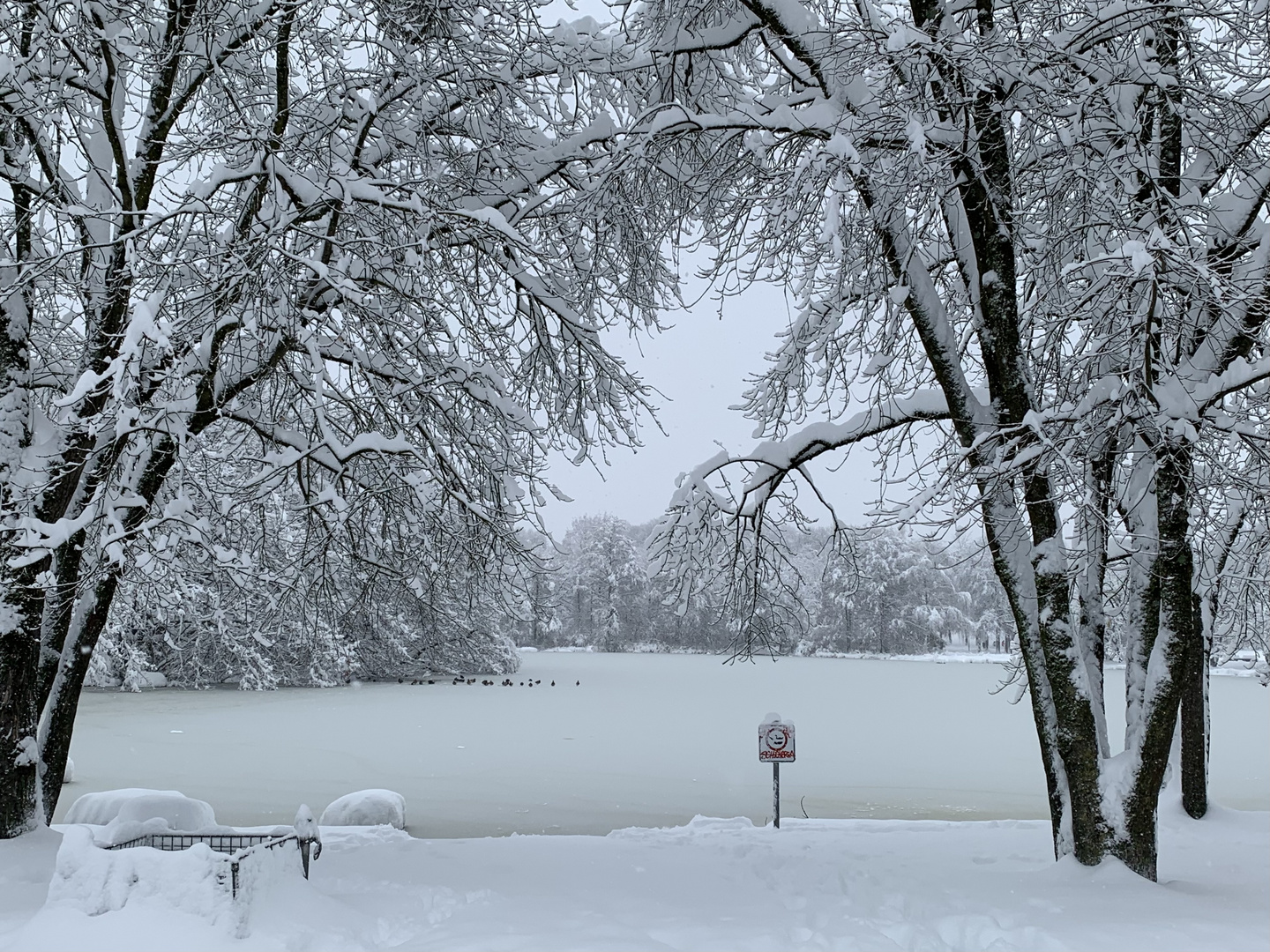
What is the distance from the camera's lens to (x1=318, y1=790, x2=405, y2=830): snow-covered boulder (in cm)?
1070

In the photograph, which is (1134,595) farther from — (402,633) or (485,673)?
(485,673)

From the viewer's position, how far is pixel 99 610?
7039 millimetres

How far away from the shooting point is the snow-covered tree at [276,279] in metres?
5.73

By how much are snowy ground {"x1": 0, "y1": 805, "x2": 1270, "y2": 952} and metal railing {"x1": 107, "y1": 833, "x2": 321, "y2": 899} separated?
4.6 inches

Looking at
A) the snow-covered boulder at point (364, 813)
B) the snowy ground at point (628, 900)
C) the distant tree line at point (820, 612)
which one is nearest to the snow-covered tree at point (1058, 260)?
the snowy ground at point (628, 900)

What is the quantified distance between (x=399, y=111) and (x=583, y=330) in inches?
81.9

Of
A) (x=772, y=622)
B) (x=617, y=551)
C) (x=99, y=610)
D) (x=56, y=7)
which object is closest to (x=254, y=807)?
(x=99, y=610)

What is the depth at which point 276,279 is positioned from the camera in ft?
17.4

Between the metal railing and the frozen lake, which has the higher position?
the metal railing

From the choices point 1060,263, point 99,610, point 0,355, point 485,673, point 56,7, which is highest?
point 56,7

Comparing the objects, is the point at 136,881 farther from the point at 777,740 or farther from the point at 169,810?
the point at 777,740

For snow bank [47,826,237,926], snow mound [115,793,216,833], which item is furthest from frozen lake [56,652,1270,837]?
snow bank [47,826,237,926]

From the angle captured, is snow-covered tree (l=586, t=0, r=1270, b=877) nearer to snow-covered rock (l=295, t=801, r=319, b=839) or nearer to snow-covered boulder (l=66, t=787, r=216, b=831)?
snow-covered rock (l=295, t=801, r=319, b=839)

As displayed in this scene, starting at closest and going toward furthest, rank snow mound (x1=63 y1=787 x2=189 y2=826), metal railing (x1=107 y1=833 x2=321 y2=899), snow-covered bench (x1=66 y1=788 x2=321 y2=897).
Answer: metal railing (x1=107 y1=833 x2=321 y2=899)
snow-covered bench (x1=66 y1=788 x2=321 y2=897)
snow mound (x1=63 y1=787 x2=189 y2=826)
